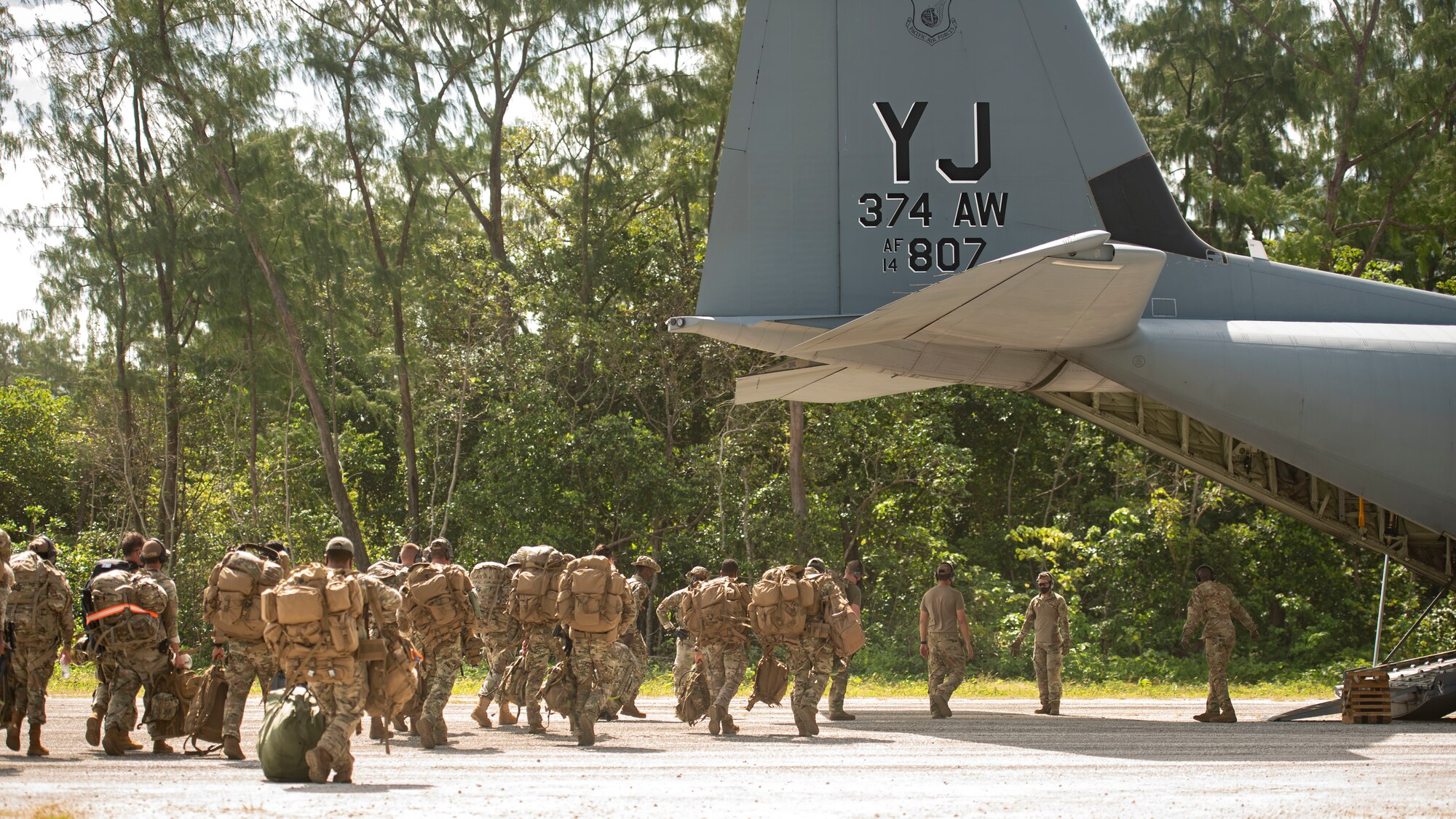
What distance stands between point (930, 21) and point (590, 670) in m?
7.15

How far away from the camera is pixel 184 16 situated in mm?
22984

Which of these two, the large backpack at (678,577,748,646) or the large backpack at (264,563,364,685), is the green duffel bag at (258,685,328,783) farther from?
the large backpack at (678,577,748,646)

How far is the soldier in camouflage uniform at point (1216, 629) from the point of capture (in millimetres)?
12539

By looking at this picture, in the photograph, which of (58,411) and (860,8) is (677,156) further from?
(58,411)

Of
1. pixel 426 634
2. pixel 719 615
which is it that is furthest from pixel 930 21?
pixel 426 634

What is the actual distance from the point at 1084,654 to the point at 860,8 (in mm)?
13198

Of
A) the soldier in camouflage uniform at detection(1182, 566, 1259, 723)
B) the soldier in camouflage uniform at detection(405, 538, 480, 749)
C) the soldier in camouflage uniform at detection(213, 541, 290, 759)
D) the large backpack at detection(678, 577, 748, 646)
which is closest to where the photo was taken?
the soldier in camouflage uniform at detection(213, 541, 290, 759)

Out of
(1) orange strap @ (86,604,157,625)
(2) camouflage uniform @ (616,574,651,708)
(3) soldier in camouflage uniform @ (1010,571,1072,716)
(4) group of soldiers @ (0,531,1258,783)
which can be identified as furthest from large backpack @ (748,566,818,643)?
(1) orange strap @ (86,604,157,625)

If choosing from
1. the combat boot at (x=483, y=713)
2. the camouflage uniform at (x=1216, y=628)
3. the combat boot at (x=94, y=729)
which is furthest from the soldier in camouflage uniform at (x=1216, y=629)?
the combat boot at (x=94, y=729)

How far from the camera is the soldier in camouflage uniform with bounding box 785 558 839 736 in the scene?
11.0 m

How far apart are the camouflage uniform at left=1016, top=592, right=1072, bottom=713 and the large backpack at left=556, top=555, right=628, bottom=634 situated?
5.54m

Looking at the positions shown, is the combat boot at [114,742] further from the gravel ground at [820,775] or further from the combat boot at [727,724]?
the combat boot at [727,724]

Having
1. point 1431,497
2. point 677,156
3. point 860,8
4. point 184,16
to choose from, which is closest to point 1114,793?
point 1431,497

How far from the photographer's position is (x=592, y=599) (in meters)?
10.1
